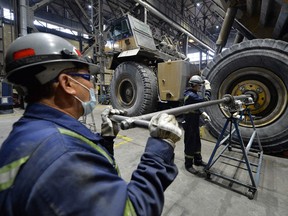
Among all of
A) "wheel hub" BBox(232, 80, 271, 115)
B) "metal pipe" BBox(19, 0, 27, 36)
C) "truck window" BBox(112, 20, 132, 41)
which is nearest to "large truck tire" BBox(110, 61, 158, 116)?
"truck window" BBox(112, 20, 132, 41)

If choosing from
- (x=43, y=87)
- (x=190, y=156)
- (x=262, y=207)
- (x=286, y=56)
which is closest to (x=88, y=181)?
(x=43, y=87)

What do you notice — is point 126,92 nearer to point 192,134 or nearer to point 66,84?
point 192,134

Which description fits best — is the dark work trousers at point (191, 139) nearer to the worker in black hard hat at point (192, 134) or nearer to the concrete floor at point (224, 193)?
the worker in black hard hat at point (192, 134)

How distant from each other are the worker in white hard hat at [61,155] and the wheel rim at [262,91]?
3.29 metres

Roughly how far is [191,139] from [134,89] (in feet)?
9.91

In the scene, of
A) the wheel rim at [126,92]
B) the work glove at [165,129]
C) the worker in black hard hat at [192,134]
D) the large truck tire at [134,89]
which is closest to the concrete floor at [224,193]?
the worker in black hard hat at [192,134]

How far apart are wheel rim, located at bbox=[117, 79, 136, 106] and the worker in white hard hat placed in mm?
4537

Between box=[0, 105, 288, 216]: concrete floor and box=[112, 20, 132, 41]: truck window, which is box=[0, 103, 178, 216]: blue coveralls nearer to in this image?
box=[0, 105, 288, 216]: concrete floor

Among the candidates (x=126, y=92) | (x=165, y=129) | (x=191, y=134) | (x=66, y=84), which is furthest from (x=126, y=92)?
(x=165, y=129)

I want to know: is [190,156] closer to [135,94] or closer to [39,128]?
[39,128]

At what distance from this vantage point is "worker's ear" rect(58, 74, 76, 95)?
882mm

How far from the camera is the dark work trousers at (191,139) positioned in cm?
268

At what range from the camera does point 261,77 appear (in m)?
3.45

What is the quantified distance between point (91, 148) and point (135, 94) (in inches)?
183
